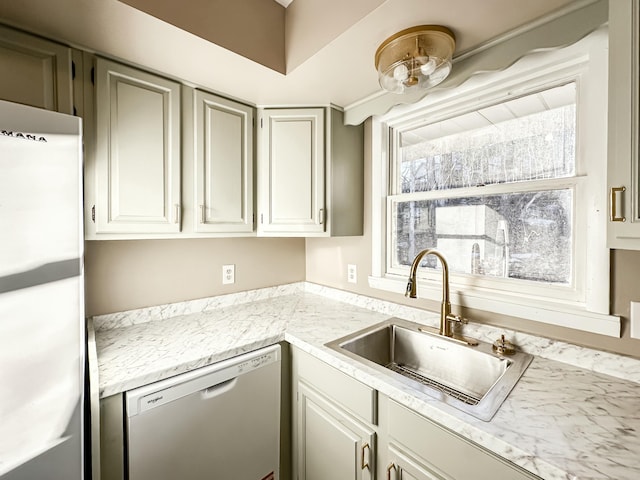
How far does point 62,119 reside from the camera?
0.76m

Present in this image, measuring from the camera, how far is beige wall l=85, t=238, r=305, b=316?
Result: 4.73ft

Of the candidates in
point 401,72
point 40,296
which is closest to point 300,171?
point 401,72

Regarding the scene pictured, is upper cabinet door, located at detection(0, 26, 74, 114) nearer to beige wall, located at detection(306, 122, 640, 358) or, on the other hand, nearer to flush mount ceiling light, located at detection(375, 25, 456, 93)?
flush mount ceiling light, located at detection(375, 25, 456, 93)

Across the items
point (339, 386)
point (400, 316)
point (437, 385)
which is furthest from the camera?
point (400, 316)

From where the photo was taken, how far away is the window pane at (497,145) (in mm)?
1169

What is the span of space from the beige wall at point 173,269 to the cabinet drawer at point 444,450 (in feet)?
4.27

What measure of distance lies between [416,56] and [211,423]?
1.66 m

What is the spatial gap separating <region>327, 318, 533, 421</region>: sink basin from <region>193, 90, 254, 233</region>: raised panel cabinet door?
34.5 inches

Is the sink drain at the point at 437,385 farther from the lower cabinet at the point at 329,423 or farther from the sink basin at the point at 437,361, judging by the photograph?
the lower cabinet at the point at 329,423

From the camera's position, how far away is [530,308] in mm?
1181

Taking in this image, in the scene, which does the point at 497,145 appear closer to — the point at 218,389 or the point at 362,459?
the point at 362,459

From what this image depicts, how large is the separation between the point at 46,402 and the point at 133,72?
50.8 inches

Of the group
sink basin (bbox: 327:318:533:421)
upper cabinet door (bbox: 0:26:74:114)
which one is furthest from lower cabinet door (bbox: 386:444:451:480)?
upper cabinet door (bbox: 0:26:74:114)

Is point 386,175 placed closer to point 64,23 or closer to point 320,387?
point 320,387
